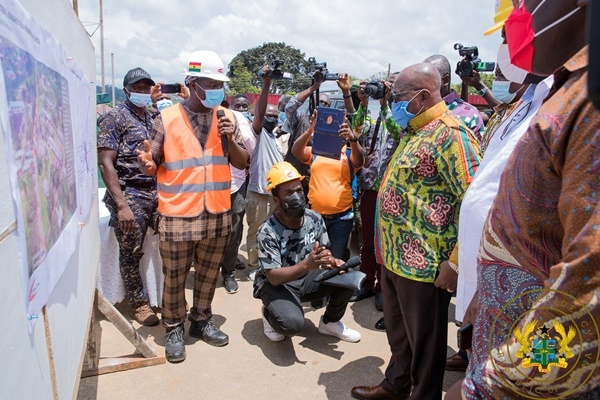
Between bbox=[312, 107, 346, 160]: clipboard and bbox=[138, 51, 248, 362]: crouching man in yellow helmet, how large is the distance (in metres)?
0.91

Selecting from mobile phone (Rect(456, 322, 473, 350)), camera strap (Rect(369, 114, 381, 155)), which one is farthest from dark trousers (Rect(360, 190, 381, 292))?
mobile phone (Rect(456, 322, 473, 350))

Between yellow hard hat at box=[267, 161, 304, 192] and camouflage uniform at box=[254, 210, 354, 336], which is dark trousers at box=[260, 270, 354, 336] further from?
yellow hard hat at box=[267, 161, 304, 192]

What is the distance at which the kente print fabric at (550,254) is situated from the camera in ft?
2.40

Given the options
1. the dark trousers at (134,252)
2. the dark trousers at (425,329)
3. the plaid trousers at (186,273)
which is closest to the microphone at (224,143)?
the plaid trousers at (186,273)

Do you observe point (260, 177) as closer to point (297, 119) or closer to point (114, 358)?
point (297, 119)

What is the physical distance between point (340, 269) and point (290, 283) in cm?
51

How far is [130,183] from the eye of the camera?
11.1 ft

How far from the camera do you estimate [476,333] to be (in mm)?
1085

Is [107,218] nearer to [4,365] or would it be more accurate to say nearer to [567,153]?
[4,365]

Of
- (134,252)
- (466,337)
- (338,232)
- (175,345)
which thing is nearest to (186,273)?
(175,345)

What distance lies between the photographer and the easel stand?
2.78 metres

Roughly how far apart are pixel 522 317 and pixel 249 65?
59098 millimetres

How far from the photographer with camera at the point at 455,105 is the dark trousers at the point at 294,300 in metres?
1.51

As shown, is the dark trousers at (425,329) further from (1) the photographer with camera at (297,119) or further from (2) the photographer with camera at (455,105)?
(1) the photographer with camera at (297,119)
